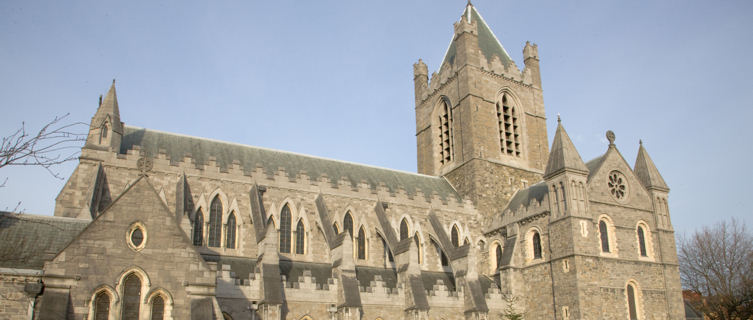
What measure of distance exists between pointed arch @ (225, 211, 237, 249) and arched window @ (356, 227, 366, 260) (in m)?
5.89

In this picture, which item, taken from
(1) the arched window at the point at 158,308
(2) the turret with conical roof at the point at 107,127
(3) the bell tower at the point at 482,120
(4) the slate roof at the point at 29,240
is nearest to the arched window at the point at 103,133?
(2) the turret with conical roof at the point at 107,127

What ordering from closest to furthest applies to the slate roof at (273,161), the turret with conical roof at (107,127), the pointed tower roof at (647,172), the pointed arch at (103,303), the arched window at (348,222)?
the pointed arch at (103,303)
the turret with conical roof at (107,127)
the slate roof at (273,161)
the arched window at (348,222)
the pointed tower roof at (647,172)

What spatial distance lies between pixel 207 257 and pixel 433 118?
19.8m

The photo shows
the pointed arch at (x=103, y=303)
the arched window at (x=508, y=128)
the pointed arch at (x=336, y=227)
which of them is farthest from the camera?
the arched window at (x=508, y=128)

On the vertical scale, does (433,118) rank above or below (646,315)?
above

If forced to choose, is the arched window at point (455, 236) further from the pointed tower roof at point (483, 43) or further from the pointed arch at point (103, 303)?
the pointed arch at point (103, 303)

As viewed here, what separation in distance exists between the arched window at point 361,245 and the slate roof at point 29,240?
552 inches

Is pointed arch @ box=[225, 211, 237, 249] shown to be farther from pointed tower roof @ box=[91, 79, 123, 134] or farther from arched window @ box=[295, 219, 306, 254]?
pointed tower roof @ box=[91, 79, 123, 134]

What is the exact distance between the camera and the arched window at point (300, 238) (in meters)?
27.4

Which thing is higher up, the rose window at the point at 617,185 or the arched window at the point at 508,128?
the arched window at the point at 508,128

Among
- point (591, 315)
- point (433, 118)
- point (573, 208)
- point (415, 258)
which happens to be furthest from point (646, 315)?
point (433, 118)

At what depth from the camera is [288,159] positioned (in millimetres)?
31891

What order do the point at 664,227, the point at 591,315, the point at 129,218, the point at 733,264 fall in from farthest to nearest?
the point at 733,264 < the point at 664,227 < the point at 591,315 < the point at 129,218

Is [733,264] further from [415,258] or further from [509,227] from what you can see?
[415,258]
